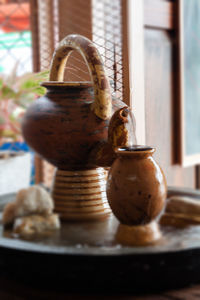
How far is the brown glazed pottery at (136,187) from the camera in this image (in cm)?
46

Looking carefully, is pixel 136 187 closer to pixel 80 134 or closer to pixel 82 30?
pixel 80 134

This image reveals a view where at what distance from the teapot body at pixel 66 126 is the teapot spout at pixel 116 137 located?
1cm

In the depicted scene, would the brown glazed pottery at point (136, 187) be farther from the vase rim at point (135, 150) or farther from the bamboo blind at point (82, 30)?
the bamboo blind at point (82, 30)

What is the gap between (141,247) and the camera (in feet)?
1.41

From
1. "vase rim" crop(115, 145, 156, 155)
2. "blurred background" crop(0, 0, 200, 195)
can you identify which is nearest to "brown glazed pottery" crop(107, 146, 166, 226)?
"vase rim" crop(115, 145, 156, 155)

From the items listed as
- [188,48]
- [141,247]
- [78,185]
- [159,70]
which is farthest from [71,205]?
[188,48]

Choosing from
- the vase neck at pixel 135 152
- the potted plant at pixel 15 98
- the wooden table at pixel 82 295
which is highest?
the potted plant at pixel 15 98

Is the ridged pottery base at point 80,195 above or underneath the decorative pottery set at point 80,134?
underneath

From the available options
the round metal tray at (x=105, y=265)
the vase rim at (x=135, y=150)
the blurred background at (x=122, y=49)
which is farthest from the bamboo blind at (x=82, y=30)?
the round metal tray at (x=105, y=265)

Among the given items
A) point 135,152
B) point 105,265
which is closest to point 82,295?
point 105,265

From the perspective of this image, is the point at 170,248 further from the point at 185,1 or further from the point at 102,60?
the point at 185,1

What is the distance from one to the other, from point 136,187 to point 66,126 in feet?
0.47

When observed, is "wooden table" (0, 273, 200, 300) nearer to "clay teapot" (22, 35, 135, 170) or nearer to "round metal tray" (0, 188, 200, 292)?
"round metal tray" (0, 188, 200, 292)

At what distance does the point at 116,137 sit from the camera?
1.77 ft
